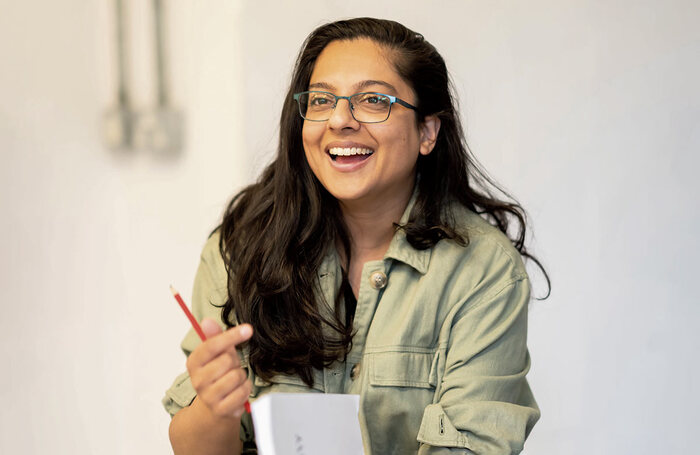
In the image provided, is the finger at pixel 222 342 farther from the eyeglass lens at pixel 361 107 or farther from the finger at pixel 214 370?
the eyeglass lens at pixel 361 107

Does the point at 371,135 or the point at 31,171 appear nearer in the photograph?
the point at 371,135

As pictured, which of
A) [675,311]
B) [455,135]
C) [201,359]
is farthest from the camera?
[675,311]

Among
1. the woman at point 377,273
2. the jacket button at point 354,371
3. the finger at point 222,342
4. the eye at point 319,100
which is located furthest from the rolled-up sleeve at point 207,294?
the finger at point 222,342

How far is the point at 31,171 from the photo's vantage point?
2.53 metres

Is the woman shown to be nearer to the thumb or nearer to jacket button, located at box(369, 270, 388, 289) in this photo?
jacket button, located at box(369, 270, 388, 289)

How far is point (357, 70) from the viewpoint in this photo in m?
1.59

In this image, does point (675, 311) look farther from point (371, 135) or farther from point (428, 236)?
point (371, 135)

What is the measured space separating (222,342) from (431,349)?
1.85ft

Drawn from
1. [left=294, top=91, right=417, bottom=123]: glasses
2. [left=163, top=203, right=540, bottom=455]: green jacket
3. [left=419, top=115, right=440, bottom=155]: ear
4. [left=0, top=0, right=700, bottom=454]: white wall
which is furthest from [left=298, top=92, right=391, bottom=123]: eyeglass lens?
[left=0, top=0, right=700, bottom=454]: white wall

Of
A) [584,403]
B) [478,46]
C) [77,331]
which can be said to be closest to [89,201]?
[77,331]

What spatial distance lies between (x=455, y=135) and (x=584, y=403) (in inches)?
42.7

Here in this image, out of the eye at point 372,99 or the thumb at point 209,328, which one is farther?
the eye at point 372,99

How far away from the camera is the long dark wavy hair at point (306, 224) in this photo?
5.34 ft

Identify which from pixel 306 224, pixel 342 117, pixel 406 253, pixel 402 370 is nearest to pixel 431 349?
pixel 402 370
